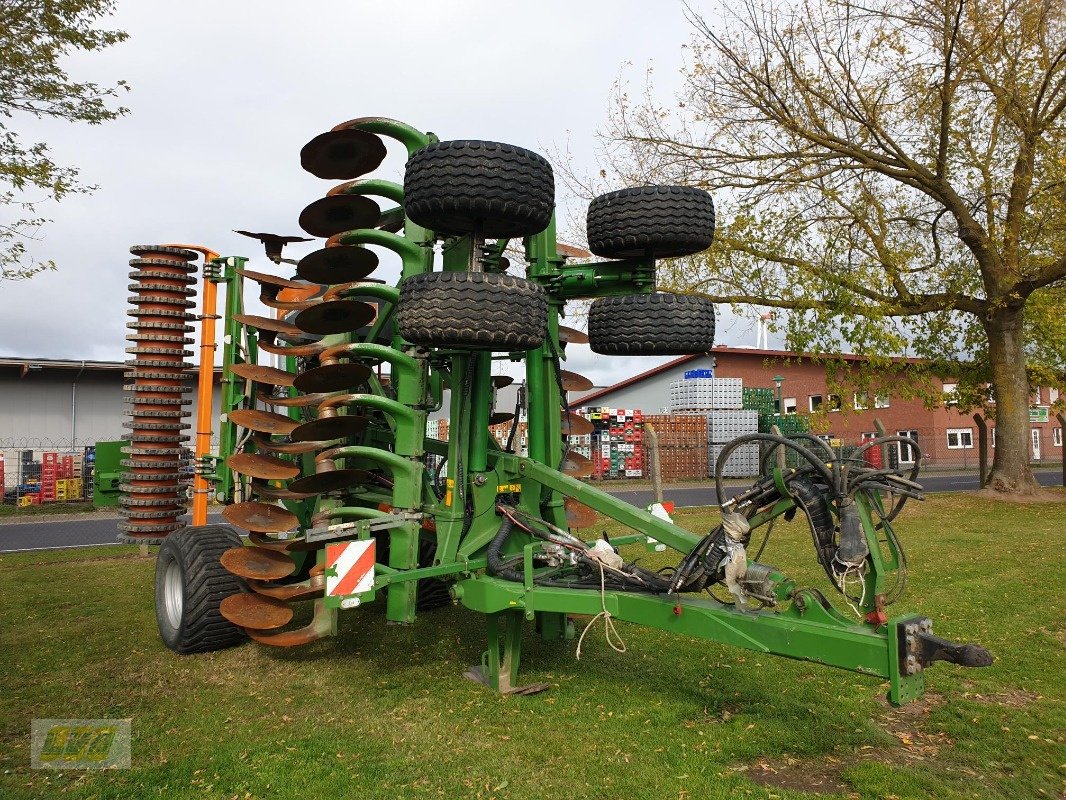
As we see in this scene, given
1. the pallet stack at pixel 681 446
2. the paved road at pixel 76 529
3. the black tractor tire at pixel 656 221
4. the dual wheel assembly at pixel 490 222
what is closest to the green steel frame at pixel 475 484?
the black tractor tire at pixel 656 221

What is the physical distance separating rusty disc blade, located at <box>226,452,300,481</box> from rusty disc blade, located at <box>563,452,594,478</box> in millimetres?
1877

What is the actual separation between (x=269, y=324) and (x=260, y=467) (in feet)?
3.86

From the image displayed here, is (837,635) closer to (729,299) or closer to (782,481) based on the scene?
(782,481)

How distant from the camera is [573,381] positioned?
6.15 m

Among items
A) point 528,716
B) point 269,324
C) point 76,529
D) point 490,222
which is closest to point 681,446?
point 76,529

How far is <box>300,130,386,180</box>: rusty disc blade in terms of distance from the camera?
16.9 ft

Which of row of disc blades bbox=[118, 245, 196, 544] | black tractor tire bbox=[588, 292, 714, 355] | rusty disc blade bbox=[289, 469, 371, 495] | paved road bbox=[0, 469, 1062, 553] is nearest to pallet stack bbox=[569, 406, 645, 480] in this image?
paved road bbox=[0, 469, 1062, 553]

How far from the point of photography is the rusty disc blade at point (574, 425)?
5.87 metres

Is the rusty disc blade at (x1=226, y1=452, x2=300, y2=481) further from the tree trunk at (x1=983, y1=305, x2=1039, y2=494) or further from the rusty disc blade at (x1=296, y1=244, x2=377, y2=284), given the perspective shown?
the tree trunk at (x1=983, y1=305, x2=1039, y2=494)

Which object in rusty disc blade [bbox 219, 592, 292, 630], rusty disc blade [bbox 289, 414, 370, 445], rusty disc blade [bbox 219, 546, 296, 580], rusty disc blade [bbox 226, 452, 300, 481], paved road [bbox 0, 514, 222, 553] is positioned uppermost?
rusty disc blade [bbox 289, 414, 370, 445]

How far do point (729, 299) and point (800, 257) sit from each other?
165 cm

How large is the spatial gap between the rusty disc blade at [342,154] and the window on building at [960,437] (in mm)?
39202

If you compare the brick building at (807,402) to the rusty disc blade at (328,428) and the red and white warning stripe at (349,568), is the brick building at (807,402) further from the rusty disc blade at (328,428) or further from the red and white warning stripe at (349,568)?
the red and white warning stripe at (349,568)

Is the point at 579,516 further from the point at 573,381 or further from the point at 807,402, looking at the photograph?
the point at 807,402
